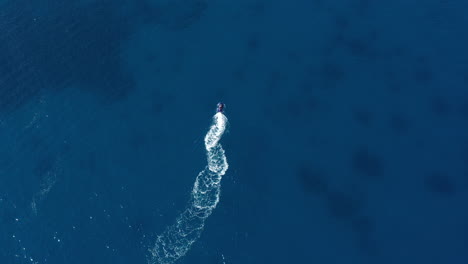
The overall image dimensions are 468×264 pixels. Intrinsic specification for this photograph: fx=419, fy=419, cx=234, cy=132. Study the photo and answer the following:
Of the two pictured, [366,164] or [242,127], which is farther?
[242,127]

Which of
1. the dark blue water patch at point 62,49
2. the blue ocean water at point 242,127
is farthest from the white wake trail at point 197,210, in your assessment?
the dark blue water patch at point 62,49

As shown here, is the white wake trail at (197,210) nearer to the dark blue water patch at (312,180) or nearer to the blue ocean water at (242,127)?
the blue ocean water at (242,127)

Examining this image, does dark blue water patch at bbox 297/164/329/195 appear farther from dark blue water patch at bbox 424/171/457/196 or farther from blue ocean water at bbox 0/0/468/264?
dark blue water patch at bbox 424/171/457/196

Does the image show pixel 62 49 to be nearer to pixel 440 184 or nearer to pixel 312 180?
pixel 312 180

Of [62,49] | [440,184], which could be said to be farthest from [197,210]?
[62,49]

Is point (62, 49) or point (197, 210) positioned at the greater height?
point (62, 49)

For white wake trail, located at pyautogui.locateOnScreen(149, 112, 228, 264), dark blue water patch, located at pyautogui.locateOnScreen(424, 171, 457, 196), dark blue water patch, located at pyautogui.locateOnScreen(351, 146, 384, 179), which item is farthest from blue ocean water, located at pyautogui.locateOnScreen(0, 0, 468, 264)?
white wake trail, located at pyautogui.locateOnScreen(149, 112, 228, 264)
